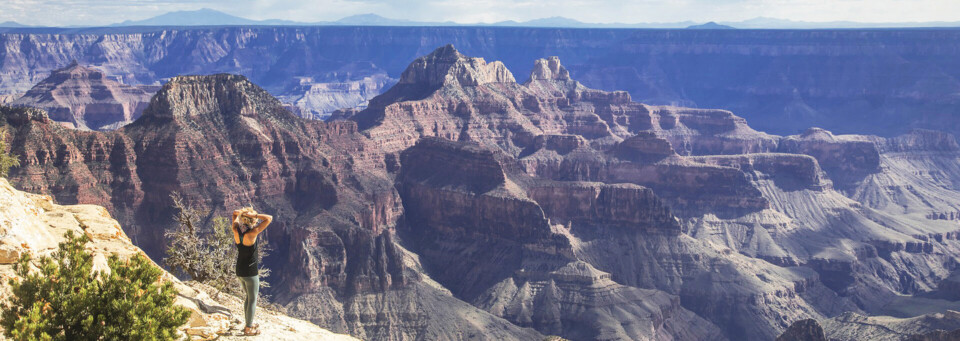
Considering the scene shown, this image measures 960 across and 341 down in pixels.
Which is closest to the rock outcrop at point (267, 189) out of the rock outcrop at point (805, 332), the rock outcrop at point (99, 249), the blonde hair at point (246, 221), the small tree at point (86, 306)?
the rock outcrop at point (805, 332)

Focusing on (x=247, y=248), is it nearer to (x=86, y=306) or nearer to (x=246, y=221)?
(x=246, y=221)

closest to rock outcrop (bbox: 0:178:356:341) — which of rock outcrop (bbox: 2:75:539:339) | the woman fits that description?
the woman

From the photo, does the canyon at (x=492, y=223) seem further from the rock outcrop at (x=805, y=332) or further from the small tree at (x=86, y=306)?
the small tree at (x=86, y=306)

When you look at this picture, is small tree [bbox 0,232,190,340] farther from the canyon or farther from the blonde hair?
the canyon

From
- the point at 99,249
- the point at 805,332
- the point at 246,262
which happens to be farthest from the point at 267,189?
the point at 246,262

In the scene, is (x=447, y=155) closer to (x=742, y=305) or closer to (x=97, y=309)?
(x=742, y=305)
